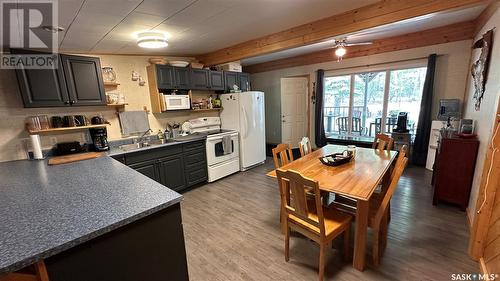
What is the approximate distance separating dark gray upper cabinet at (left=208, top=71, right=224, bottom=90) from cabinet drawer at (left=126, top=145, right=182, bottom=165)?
1.51 metres

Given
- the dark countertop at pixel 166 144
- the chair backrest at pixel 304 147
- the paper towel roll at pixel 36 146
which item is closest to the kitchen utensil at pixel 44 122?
the paper towel roll at pixel 36 146

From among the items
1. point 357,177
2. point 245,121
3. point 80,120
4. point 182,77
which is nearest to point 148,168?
point 80,120

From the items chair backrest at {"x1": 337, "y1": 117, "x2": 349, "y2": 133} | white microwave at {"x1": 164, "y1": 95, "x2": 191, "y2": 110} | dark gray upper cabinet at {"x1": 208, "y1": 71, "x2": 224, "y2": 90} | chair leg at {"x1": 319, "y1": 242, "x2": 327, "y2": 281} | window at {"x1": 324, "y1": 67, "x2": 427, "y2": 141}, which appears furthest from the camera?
chair backrest at {"x1": 337, "y1": 117, "x2": 349, "y2": 133}

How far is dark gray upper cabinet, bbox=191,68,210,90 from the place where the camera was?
12.9ft

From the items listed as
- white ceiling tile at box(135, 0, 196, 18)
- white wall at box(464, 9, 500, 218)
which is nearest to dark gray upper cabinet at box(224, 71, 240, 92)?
white ceiling tile at box(135, 0, 196, 18)

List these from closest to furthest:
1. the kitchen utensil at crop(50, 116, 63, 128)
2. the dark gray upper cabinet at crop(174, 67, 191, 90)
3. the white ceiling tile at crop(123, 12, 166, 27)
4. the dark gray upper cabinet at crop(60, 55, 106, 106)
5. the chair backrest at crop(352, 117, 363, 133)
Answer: the white ceiling tile at crop(123, 12, 166, 27) < the dark gray upper cabinet at crop(60, 55, 106, 106) < the kitchen utensil at crop(50, 116, 63, 128) < the dark gray upper cabinet at crop(174, 67, 191, 90) < the chair backrest at crop(352, 117, 363, 133)

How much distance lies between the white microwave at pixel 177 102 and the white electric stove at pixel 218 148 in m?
0.34

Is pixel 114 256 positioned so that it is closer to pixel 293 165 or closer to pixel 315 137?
pixel 293 165

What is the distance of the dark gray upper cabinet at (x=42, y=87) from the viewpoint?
238 centimetres

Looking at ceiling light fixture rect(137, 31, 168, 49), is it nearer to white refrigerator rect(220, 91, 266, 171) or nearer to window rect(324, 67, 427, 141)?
white refrigerator rect(220, 91, 266, 171)

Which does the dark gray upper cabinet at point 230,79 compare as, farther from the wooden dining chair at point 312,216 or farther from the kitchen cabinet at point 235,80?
the wooden dining chair at point 312,216

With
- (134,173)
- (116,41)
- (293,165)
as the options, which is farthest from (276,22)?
(134,173)

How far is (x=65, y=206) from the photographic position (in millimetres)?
1245

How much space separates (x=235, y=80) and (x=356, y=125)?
10.3 feet
